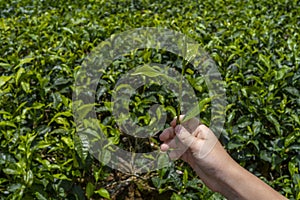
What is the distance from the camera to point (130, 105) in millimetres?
2988

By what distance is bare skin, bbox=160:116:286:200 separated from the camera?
163 centimetres

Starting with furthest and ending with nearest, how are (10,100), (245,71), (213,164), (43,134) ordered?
(245,71) → (10,100) → (43,134) → (213,164)

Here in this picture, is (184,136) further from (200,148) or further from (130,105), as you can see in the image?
(130,105)

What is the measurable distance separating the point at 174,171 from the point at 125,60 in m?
1.13

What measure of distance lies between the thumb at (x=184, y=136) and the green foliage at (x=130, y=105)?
0.24 meters

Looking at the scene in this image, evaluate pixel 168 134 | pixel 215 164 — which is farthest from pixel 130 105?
pixel 215 164

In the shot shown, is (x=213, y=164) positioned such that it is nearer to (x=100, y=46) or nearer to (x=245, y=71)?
(x=245, y=71)

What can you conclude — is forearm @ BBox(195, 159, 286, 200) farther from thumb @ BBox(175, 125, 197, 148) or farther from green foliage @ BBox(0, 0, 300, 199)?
green foliage @ BBox(0, 0, 300, 199)

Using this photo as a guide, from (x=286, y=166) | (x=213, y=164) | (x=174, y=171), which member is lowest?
(x=286, y=166)

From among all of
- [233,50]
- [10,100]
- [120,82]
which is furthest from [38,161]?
[233,50]

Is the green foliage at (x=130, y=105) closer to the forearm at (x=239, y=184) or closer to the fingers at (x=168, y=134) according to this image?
the fingers at (x=168, y=134)

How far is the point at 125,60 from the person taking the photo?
11.0 feet

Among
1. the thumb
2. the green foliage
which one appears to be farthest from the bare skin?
the green foliage

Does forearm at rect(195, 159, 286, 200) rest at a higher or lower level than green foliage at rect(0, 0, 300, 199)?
higher
